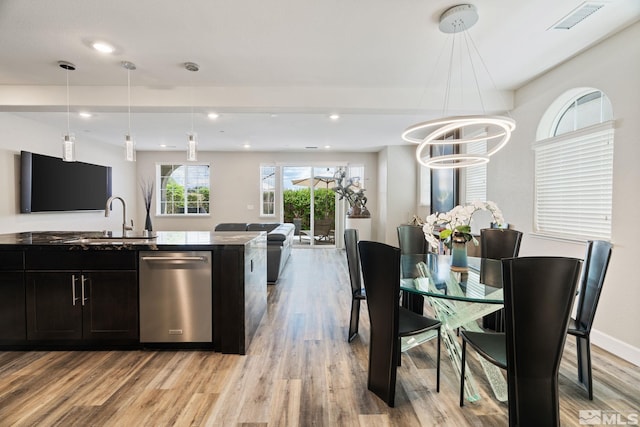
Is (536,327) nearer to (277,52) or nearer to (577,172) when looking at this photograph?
(577,172)

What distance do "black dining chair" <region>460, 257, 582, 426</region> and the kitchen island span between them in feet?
6.15

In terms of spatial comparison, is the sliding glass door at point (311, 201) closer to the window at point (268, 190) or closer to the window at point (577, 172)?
the window at point (268, 190)

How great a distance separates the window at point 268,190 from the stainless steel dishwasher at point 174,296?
5849 mm

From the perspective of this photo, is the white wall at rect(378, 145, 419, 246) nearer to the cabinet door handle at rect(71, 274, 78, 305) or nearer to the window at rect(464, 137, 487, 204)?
the window at rect(464, 137, 487, 204)

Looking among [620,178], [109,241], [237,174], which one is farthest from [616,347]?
[237,174]

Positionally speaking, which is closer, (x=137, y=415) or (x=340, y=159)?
(x=137, y=415)

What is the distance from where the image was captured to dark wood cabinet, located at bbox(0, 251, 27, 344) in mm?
2490

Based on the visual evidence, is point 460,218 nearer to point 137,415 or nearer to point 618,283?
point 618,283

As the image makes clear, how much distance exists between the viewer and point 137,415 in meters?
1.79

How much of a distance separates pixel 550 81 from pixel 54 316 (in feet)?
17.0

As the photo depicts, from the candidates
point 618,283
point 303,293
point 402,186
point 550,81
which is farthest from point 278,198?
point 618,283

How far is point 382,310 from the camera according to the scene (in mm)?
1873

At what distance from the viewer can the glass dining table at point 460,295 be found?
1.79m

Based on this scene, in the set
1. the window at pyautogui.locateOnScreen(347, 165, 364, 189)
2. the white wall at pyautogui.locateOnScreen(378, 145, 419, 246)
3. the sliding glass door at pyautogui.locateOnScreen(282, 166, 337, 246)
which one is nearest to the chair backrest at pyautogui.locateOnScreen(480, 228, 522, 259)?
the white wall at pyautogui.locateOnScreen(378, 145, 419, 246)
